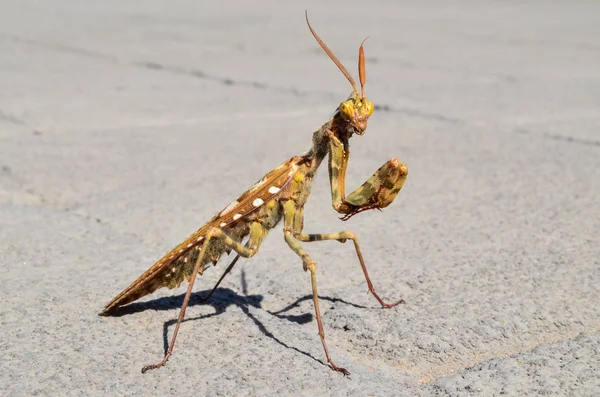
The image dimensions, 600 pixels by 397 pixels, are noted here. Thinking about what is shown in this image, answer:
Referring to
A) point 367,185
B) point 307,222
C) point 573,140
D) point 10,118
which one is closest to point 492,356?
point 367,185

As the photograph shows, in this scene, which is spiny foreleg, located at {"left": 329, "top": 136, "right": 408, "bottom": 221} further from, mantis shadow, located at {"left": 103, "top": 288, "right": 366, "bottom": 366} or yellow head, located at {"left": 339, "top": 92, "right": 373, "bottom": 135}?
mantis shadow, located at {"left": 103, "top": 288, "right": 366, "bottom": 366}

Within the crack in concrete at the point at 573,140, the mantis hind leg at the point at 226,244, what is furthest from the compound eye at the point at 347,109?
the crack in concrete at the point at 573,140

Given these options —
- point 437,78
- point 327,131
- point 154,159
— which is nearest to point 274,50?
point 437,78

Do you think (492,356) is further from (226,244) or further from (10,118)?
(10,118)

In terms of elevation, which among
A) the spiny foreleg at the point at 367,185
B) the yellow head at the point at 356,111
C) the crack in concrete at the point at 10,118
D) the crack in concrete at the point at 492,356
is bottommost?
the crack in concrete at the point at 492,356

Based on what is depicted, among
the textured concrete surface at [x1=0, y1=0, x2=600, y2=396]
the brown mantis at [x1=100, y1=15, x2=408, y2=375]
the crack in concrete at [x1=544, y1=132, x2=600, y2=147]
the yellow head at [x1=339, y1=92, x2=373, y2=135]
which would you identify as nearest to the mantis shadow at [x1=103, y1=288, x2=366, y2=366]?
the textured concrete surface at [x1=0, y1=0, x2=600, y2=396]

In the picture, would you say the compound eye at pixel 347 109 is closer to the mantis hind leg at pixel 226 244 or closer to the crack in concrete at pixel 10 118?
the mantis hind leg at pixel 226 244

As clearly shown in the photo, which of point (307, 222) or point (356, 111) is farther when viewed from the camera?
point (307, 222)

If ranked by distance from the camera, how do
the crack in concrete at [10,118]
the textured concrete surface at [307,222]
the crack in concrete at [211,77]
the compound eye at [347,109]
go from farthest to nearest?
the crack in concrete at [211,77] < the crack in concrete at [10,118] < the compound eye at [347,109] < the textured concrete surface at [307,222]
